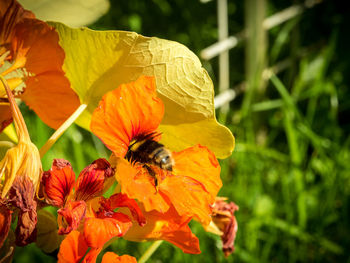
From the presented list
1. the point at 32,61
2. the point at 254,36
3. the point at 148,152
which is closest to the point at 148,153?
the point at 148,152

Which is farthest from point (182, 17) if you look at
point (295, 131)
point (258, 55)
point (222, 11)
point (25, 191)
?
point (25, 191)

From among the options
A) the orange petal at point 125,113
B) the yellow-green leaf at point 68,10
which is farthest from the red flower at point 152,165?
the yellow-green leaf at point 68,10

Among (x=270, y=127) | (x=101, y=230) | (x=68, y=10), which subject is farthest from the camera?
(x=270, y=127)

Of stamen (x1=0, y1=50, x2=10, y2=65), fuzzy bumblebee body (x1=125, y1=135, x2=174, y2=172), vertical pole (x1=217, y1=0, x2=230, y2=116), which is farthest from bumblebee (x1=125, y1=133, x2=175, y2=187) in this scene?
vertical pole (x1=217, y1=0, x2=230, y2=116)

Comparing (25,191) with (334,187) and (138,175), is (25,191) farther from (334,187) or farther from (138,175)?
(334,187)

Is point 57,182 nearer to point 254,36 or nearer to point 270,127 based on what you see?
Answer: point 254,36

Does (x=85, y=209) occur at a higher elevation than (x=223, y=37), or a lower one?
higher
